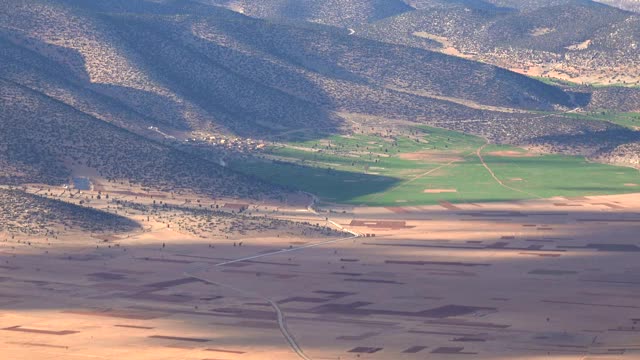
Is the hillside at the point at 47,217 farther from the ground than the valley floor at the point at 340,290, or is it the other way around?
the valley floor at the point at 340,290

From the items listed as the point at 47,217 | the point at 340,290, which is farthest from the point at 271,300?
the point at 47,217

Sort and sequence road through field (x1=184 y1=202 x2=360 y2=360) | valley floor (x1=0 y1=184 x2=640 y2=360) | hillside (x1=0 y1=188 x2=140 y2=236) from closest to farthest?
valley floor (x1=0 y1=184 x2=640 y2=360) → road through field (x1=184 y1=202 x2=360 y2=360) → hillside (x1=0 y1=188 x2=140 y2=236)

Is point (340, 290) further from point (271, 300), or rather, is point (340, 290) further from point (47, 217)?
point (47, 217)

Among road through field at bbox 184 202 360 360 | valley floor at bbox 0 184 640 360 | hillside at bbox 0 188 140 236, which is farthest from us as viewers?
hillside at bbox 0 188 140 236

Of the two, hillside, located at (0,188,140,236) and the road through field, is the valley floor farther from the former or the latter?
hillside, located at (0,188,140,236)

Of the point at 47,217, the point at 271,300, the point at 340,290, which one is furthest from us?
the point at 47,217

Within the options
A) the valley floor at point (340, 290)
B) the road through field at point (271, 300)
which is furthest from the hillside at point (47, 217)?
the road through field at point (271, 300)

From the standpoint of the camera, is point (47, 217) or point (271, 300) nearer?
point (271, 300)

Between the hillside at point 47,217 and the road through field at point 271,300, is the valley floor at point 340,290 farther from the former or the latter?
the hillside at point 47,217

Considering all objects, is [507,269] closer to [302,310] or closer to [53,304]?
[302,310]

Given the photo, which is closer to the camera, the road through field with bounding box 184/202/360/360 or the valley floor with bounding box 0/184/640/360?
the valley floor with bounding box 0/184/640/360

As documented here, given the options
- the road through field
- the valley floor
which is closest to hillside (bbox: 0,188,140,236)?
the valley floor
